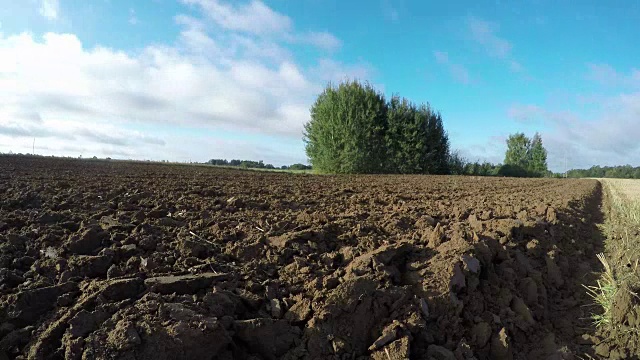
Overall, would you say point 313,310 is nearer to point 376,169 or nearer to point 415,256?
point 415,256

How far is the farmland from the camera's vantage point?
3.03 m

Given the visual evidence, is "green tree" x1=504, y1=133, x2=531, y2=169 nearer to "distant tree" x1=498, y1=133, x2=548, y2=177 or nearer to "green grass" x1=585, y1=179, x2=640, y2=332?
"distant tree" x1=498, y1=133, x2=548, y2=177

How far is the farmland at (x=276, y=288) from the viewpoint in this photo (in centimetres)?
303

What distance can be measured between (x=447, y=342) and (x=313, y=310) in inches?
44.4

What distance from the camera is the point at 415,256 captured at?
177 inches

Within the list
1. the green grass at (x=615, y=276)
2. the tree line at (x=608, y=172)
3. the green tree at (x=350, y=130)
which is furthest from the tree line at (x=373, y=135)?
the tree line at (x=608, y=172)

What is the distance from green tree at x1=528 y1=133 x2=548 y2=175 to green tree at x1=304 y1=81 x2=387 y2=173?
45.7m

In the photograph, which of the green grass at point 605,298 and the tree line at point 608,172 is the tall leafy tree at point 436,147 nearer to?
the green grass at point 605,298

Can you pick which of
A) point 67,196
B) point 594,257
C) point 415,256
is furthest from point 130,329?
point 594,257

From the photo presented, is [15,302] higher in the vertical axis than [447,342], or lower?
higher

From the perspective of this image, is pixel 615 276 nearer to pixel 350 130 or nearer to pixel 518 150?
pixel 350 130

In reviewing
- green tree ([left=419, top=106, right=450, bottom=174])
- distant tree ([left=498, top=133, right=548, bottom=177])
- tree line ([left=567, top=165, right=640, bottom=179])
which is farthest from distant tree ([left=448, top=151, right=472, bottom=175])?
tree line ([left=567, top=165, right=640, bottom=179])

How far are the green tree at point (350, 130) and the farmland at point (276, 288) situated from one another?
113ft

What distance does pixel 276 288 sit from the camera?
370cm
